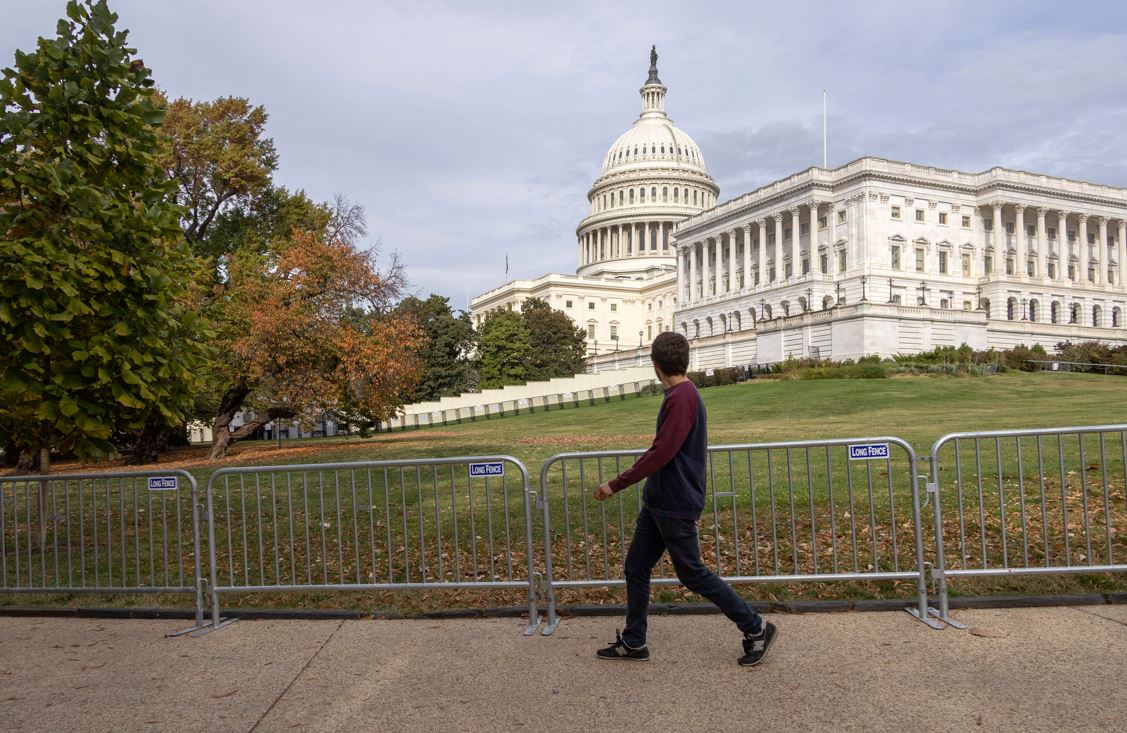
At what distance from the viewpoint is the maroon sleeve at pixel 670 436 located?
5.79m

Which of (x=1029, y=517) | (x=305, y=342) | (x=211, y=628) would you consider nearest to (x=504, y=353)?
(x=305, y=342)

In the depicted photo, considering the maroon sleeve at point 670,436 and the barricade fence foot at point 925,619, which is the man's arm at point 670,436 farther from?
the barricade fence foot at point 925,619

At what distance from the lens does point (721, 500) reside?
10992mm

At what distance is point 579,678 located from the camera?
590 centimetres

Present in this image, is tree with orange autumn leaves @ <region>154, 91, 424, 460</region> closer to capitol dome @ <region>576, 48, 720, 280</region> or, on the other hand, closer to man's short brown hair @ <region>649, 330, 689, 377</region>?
man's short brown hair @ <region>649, 330, 689, 377</region>

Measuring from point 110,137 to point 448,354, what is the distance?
209 ft

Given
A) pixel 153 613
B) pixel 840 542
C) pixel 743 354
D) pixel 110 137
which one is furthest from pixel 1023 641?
pixel 743 354

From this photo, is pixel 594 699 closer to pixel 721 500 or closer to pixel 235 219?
pixel 721 500

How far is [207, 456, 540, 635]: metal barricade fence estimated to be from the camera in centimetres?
753

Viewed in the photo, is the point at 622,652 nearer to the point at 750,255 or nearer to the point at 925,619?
the point at 925,619

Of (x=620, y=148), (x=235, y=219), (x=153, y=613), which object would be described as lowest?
(x=153, y=613)

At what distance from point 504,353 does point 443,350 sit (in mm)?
5591

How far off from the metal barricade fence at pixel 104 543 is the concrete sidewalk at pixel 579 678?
2.54 ft

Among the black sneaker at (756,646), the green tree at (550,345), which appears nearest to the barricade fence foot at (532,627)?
the black sneaker at (756,646)
